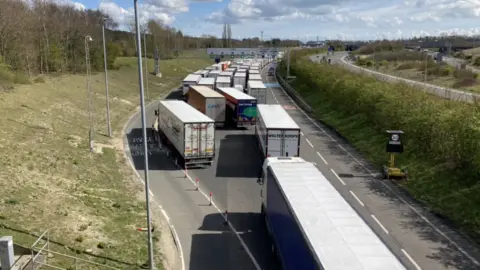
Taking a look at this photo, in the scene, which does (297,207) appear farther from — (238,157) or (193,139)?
(238,157)

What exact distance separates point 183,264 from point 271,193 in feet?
14.1

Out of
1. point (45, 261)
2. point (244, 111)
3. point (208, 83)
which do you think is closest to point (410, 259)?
point (45, 261)

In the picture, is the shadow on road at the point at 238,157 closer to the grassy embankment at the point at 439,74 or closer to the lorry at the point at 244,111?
the lorry at the point at 244,111

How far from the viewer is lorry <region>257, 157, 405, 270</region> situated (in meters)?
9.46

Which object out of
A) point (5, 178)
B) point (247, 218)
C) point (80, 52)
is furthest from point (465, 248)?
point (80, 52)

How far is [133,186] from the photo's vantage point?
2395cm

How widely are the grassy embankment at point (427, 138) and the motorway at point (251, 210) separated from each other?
4.71 ft

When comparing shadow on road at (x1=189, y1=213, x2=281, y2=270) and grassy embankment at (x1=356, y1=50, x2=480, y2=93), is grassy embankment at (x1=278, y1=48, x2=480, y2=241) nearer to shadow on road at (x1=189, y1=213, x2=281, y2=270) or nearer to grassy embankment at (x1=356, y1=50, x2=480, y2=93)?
shadow on road at (x1=189, y1=213, x2=281, y2=270)

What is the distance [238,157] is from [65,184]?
12712mm

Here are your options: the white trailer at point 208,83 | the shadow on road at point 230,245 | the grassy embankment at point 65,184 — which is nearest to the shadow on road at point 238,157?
the grassy embankment at point 65,184

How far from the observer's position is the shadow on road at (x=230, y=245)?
15.8m

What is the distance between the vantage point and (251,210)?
68.7 feet

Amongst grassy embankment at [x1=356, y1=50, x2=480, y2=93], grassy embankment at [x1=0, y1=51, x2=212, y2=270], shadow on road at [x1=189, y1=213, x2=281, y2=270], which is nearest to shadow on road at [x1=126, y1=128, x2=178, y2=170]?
grassy embankment at [x1=0, y1=51, x2=212, y2=270]

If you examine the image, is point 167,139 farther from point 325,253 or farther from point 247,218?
point 325,253
